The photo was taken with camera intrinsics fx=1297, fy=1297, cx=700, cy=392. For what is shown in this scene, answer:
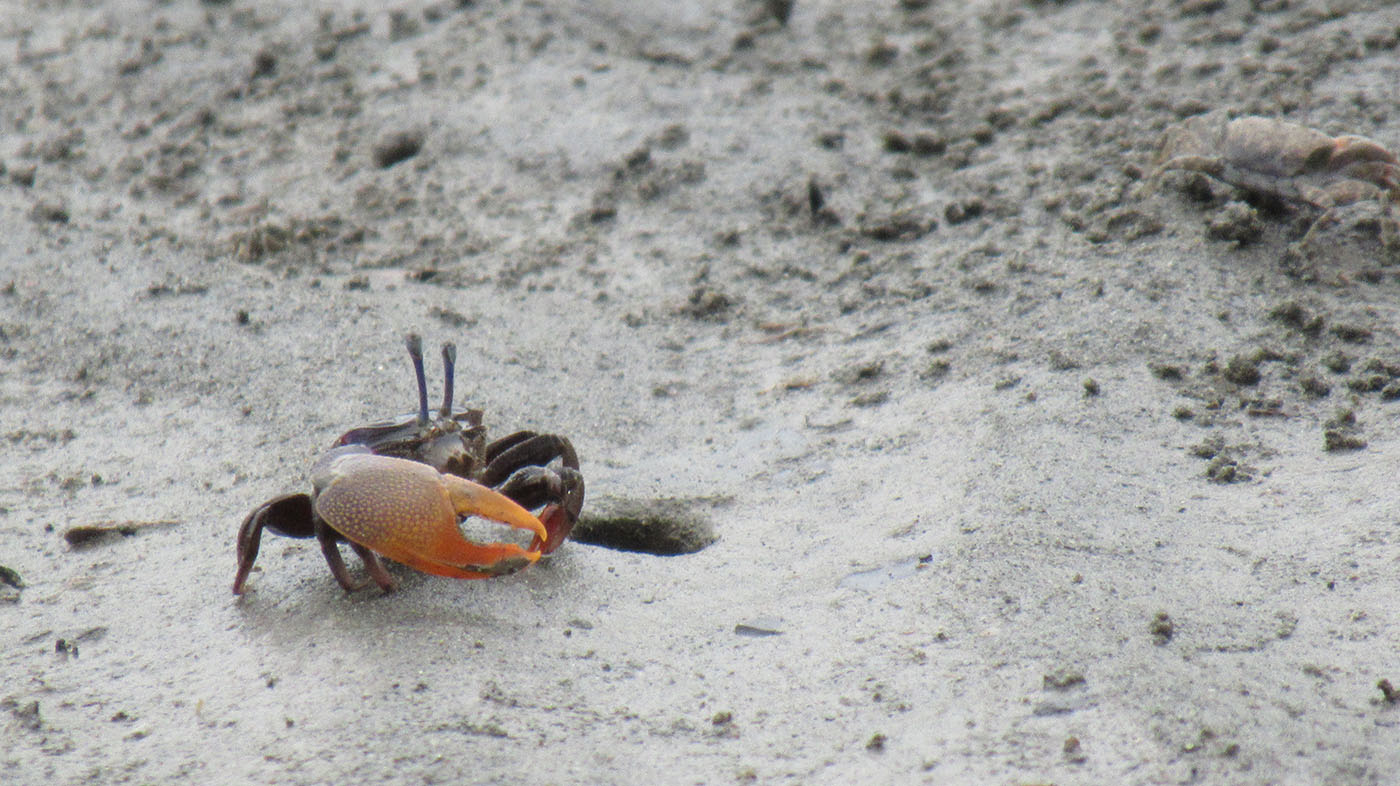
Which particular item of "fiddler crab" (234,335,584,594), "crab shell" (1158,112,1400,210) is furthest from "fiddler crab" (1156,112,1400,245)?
"fiddler crab" (234,335,584,594)

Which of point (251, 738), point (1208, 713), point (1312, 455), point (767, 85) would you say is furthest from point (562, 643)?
point (767, 85)

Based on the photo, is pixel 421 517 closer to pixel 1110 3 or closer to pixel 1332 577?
pixel 1332 577

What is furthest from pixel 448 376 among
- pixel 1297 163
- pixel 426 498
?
pixel 1297 163

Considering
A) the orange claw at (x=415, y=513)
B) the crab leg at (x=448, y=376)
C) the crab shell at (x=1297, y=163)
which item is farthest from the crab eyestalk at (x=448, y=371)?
the crab shell at (x=1297, y=163)

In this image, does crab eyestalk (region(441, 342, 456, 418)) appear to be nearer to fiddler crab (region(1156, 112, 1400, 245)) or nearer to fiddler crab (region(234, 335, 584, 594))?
fiddler crab (region(234, 335, 584, 594))

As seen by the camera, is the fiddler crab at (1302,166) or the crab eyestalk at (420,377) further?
the fiddler crab at (1302,166)

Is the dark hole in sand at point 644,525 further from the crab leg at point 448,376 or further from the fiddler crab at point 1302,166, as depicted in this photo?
the fiddler crab at point 1302,166
